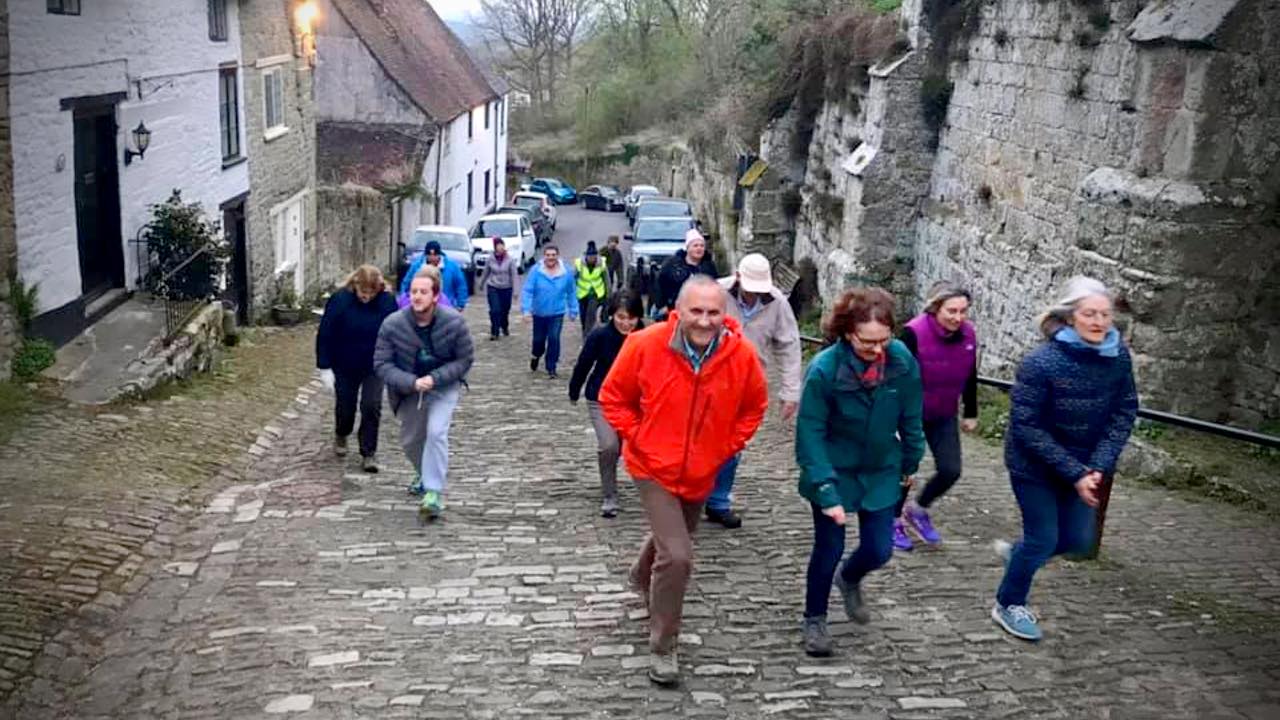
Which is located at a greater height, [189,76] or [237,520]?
[189,76]

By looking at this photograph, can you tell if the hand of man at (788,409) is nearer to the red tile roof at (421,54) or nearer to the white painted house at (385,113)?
the white painted house at (385,113)

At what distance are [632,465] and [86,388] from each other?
6808 millimetres

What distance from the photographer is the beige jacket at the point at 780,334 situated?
271 inches

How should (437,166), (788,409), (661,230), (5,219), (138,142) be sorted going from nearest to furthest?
(788,409)
(5,219)
(138,142)
(661,230)
(437,166)

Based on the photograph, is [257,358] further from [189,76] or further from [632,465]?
[632,465]

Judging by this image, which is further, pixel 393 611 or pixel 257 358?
pixel 257 358

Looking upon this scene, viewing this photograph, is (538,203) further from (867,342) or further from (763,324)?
(867,342)

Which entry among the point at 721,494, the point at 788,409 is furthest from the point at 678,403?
the point at 721,494

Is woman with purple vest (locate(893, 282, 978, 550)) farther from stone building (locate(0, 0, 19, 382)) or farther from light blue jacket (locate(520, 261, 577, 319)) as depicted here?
stone building (locate(0, 0, 19, 382))

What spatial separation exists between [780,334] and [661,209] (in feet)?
87.4

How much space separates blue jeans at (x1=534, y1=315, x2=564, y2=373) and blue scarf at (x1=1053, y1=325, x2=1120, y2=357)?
8.86 metres

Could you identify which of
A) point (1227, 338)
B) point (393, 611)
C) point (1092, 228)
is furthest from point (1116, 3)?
point (393, 611)

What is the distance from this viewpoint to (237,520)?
23.6ft

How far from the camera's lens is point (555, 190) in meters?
51.8
